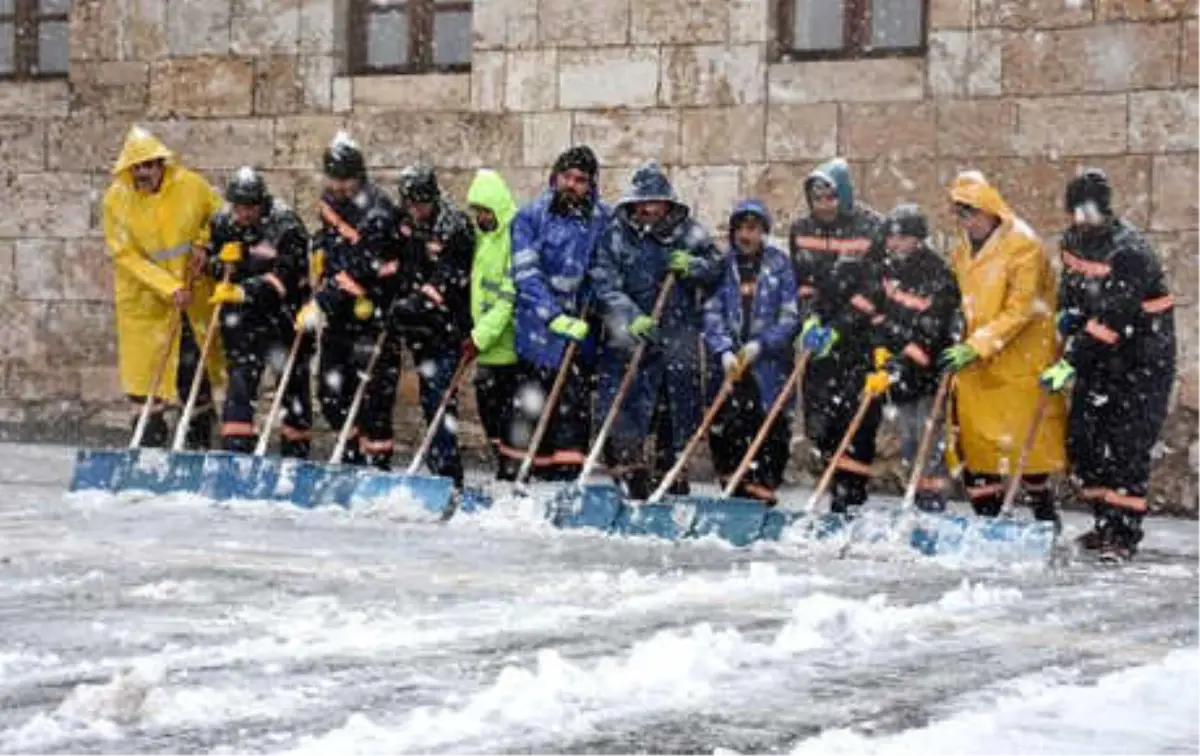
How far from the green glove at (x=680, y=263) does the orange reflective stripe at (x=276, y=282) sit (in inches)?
85.3

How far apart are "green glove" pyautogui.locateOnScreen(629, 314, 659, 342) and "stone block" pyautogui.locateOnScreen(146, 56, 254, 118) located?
4697 millimetres

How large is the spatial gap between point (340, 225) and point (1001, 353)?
346cm

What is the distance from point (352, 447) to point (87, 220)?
150 inches

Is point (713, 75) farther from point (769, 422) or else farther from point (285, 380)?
point (769, 422)

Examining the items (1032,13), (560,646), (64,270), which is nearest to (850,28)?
(1032,13)

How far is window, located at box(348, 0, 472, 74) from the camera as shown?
45.4ft

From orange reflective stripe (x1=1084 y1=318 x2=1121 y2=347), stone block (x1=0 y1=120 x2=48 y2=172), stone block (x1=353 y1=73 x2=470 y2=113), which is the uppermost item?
stone block (x1=353 y1=73 x2=470 y2=113)

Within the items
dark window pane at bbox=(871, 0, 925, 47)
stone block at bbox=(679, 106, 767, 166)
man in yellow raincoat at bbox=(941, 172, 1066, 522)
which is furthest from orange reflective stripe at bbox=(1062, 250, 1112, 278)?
stone block at bbox=(679, 106, 767, 166)

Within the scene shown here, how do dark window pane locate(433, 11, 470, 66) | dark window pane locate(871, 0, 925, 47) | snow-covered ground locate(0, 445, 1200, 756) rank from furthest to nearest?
dark window pane locate(433, 11, 470, 66)
dark window pane locate(871, 0, 925, 47)
snow-covered ground locate(0, 445, 1200, 756)

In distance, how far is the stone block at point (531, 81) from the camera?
1334 centimetres

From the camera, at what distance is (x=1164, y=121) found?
38.3ft

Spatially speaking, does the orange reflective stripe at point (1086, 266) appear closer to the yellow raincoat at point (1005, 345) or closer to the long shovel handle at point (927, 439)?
the yellow raincoat at point (1005, 345)

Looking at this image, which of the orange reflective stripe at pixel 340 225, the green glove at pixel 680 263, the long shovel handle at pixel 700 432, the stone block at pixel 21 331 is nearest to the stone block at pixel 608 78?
the orange reflective stripe at pixel 340 225

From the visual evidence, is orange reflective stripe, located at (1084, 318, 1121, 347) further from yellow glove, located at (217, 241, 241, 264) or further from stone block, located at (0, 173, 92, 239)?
stone block, located at (0, 173, 92, 239)
